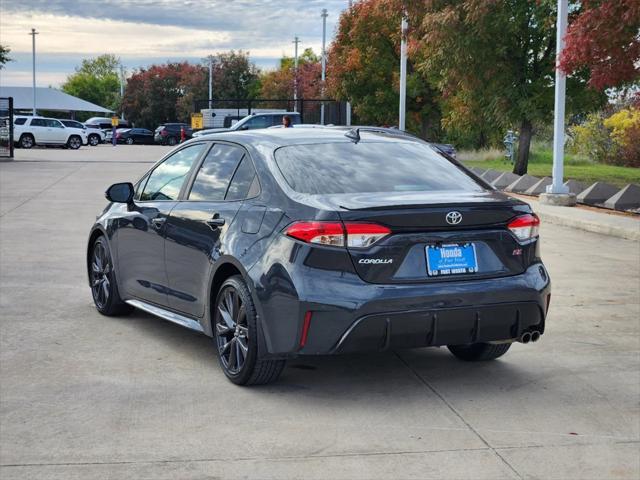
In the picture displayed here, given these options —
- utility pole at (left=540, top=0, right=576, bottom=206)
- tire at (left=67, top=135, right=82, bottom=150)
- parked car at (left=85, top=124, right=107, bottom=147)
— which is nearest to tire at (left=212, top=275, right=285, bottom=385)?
utility pole at (left=540, top=0, right=576, bottom=206)

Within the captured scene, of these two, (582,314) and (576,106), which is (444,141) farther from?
(582,314)

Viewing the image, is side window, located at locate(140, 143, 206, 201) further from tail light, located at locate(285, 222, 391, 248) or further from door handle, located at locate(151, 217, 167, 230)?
tail light, located at locate(285, 222, 391, 248)

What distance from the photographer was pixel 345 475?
16.5ft

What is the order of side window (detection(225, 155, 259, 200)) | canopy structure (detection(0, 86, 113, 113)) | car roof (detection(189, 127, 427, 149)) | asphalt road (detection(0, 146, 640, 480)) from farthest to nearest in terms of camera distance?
canopy structure (detection(0, 86, 113, 113)), car roof (detection(189, 127, 427, 149)), side window (detection(225, 155, 259, 200)), asphalt road (detection(0, 146, 640, 480))

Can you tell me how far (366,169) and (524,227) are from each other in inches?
42.1

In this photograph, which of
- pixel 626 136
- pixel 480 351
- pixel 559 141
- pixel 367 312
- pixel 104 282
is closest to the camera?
pixel 367 312

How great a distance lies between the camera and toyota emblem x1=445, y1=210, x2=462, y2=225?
20.4 feet

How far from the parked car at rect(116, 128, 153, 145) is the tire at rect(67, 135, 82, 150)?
81.9ft

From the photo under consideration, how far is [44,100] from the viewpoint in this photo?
101 metres

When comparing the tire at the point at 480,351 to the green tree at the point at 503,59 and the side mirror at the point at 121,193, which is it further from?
the green tree at the point at 503,59

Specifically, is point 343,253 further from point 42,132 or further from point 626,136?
point 42,132

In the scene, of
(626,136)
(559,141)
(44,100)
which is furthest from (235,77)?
(559,141)

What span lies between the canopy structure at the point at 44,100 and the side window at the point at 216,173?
3715 inches

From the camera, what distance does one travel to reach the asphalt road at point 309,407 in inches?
205
